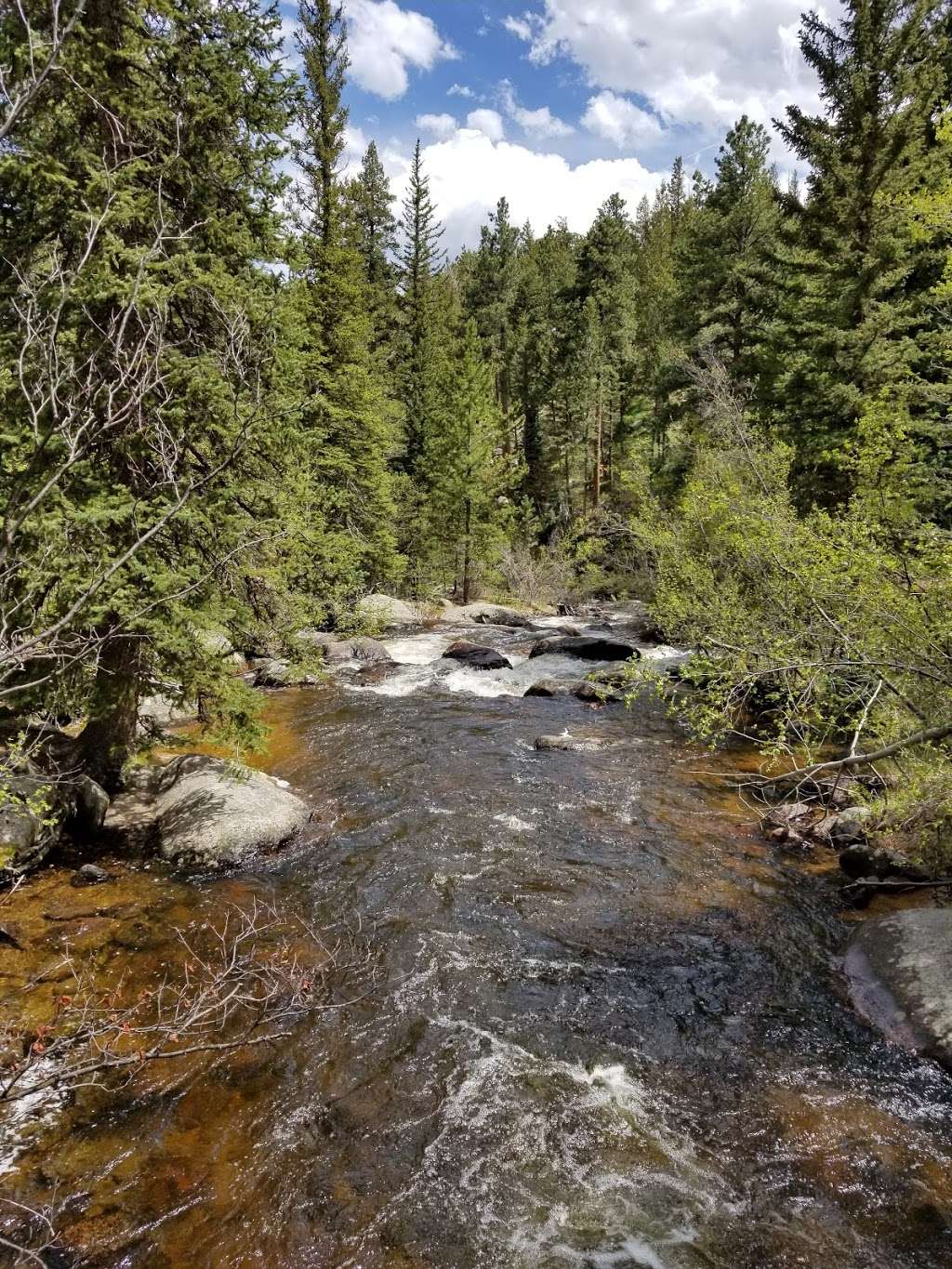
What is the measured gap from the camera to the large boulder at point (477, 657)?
19.8m

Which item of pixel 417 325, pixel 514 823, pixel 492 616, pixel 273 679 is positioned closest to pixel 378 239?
pixel 417 325

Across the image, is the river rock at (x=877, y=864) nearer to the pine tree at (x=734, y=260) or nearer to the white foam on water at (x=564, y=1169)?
the white foam on water at (x=564, y=1169)

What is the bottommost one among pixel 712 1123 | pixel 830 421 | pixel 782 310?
pixel 712 1123

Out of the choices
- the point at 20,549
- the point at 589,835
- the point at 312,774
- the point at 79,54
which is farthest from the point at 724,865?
the point at 79,54

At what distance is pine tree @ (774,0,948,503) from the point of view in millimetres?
16797

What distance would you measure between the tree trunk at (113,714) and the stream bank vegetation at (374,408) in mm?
49

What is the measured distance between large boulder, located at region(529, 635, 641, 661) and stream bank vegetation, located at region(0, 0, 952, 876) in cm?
329

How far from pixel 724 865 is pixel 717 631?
3326 millimetres

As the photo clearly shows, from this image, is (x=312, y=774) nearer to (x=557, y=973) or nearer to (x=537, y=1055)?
(x=557, y=973)

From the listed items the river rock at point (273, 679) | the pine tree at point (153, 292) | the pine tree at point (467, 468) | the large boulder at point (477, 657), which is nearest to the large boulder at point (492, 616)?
the pine tree at point (467, 468)

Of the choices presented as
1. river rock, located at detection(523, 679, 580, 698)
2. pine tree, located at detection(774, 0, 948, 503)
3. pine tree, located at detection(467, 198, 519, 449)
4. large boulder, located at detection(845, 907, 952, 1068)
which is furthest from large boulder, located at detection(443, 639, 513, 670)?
pine tree, located at detection(467, 198, 519, 449)

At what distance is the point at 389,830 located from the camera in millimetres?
9680

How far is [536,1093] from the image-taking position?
5422mm

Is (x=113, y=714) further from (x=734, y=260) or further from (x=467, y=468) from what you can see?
(x=734, y=260)
